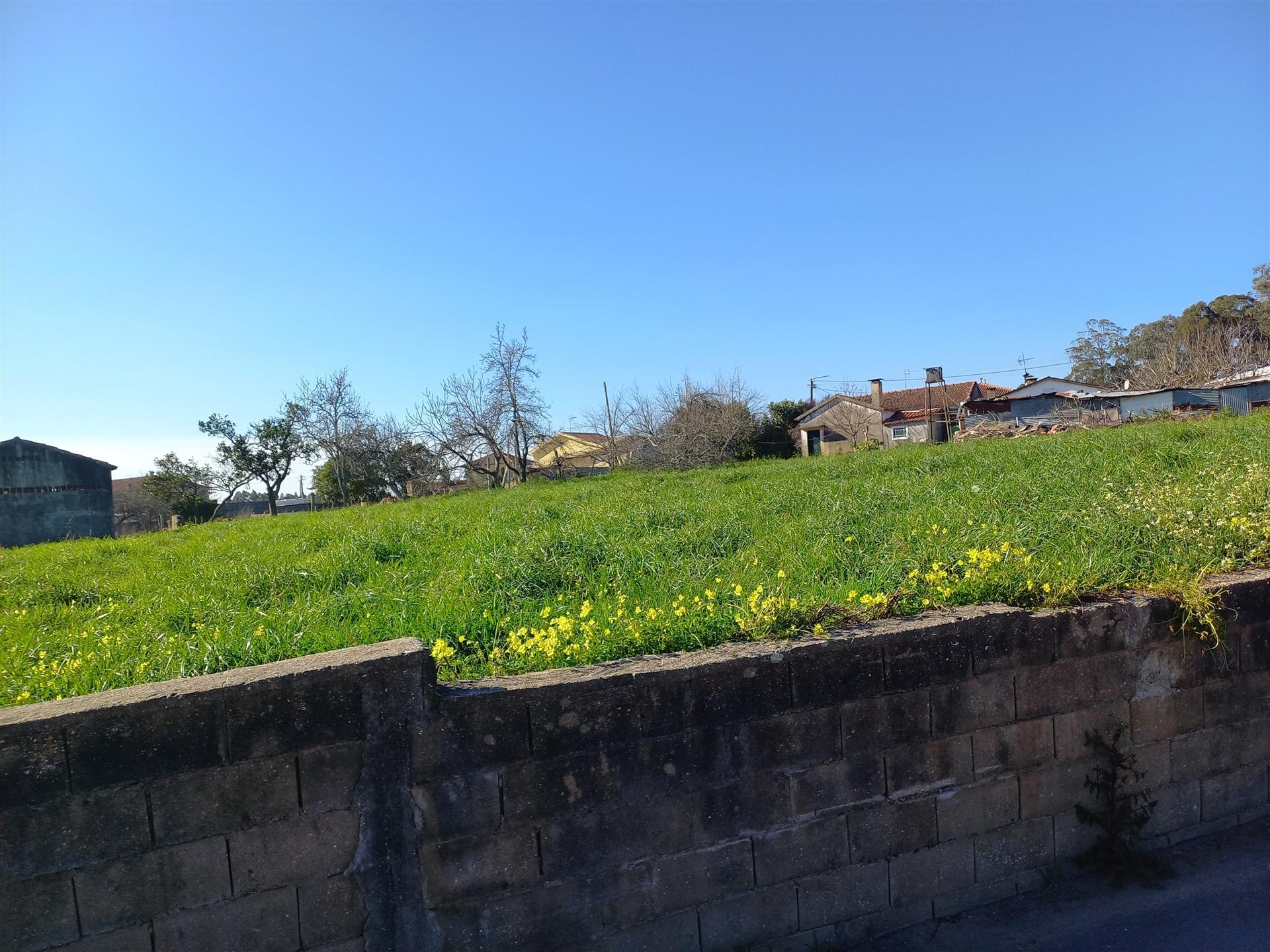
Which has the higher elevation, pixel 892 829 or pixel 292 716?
pixel 292 716

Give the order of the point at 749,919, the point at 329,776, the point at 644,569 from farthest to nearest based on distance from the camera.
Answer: the point at 644,569 → the point at 749,919 → the point at 329,776

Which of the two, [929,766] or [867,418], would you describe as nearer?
[929,766]

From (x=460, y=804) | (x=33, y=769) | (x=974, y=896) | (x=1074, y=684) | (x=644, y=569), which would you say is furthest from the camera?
(x=644, y=569)

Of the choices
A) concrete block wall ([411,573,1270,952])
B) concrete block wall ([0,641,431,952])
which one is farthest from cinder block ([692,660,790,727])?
concrete block wall ([0,641,431,952])

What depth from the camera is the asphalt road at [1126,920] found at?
2.93 m

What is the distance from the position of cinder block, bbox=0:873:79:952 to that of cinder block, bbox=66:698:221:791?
11.8 inches

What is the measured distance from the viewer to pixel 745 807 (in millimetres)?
2838

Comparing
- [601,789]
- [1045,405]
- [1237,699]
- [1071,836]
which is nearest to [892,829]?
[1071,836]

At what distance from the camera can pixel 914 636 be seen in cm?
304

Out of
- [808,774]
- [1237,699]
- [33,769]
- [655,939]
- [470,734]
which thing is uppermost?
[33,769]

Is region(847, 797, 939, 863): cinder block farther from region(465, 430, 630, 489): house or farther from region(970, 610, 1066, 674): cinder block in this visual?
region(465, 430, 630, 489): house

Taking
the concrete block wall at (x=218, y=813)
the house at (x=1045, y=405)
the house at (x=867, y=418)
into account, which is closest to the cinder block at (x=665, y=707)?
the concrete block wall at (x=218, y=813)

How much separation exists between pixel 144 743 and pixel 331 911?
799mm

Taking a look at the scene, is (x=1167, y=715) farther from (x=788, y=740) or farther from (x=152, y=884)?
(x=152, y=884)
